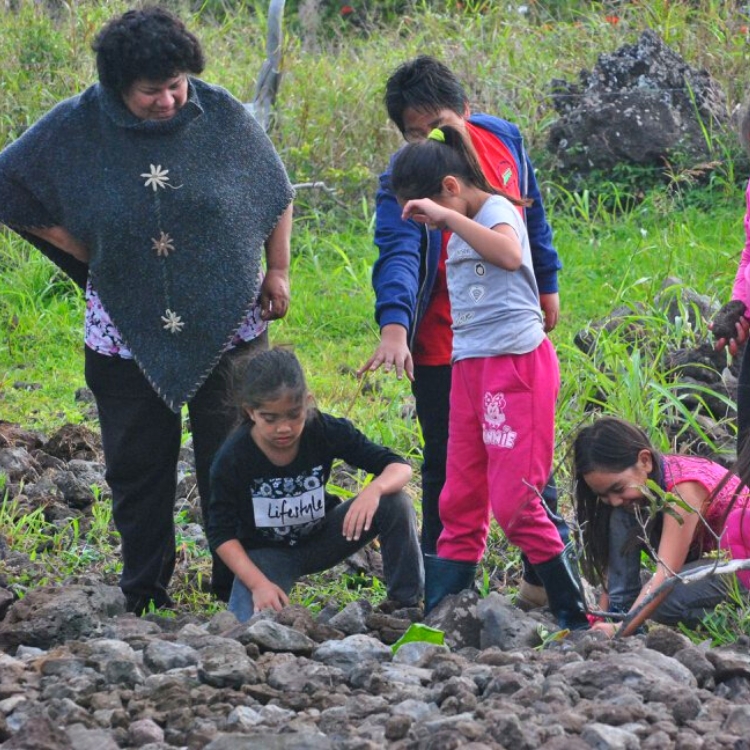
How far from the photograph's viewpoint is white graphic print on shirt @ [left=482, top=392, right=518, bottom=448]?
3.90 meters

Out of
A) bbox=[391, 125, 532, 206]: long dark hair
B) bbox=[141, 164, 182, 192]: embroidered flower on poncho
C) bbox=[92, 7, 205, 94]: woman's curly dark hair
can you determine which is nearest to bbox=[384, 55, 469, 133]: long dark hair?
bbox=[391, 125, 532, 206]: long dark hair

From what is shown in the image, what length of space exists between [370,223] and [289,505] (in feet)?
13.9

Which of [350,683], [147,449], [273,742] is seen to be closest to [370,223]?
[147,449]

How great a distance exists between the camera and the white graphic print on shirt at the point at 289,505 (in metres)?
4.31

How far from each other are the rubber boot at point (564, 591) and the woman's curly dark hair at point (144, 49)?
1.71m

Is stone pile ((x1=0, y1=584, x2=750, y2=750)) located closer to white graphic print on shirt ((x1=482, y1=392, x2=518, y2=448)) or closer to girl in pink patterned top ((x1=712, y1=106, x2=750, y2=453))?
white graphic print on shirt ((x1=482, y1=392, x2=518, y2=448))

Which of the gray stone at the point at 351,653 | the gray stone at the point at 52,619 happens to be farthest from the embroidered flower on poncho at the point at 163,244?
the gray stone at the point at 351,653

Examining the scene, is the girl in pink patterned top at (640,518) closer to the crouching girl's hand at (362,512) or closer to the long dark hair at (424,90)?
the crouching girl's hand at (362,512)

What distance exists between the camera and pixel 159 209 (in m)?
4.12

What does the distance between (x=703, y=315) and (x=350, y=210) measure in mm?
2997

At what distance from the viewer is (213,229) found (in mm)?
4188

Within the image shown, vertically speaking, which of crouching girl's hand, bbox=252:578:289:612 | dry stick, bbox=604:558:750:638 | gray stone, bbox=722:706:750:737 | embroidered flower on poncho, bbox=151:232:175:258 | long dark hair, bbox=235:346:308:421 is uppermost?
embroidered flower on poncho, bbox=151:232:175:258

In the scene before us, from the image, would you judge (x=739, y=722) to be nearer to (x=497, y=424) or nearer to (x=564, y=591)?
(x=564, y=591)

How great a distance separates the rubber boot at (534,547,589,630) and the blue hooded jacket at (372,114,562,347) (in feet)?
2.59
